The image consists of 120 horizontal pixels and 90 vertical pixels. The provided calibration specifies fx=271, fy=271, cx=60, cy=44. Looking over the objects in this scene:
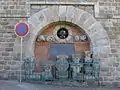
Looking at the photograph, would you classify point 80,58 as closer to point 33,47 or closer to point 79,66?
point 79,66

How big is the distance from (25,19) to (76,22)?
2.01 meters

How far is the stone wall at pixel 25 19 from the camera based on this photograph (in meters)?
10.4

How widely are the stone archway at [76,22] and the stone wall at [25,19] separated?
208 mm

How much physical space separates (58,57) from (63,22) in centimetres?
142

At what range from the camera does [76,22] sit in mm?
10688

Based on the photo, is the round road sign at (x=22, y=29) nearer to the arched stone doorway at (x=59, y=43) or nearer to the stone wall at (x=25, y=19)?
the stone wall at (x=25, y=19)

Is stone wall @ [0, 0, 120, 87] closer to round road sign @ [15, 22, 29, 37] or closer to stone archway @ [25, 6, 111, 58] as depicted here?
stone archway @ [25, 6, 111, 58]

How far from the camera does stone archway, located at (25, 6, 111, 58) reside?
1053 centimetres

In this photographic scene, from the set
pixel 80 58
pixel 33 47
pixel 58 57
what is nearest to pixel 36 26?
pixel 33 47

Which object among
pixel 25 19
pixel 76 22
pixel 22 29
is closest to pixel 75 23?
pixel 76 22

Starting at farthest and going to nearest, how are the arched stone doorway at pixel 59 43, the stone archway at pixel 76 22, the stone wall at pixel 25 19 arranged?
1. the arched stone doorway at pixel 59 43
2. the stone archway at pixel 76 22
3. the stone wall at pixel 25 19

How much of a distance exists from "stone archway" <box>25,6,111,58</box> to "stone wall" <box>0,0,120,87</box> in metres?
0.21

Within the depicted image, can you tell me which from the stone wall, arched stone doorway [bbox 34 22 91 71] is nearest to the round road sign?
the stone wall

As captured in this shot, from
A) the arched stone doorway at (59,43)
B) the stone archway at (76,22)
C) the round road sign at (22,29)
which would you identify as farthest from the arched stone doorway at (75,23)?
the round road sign at (22,29)
